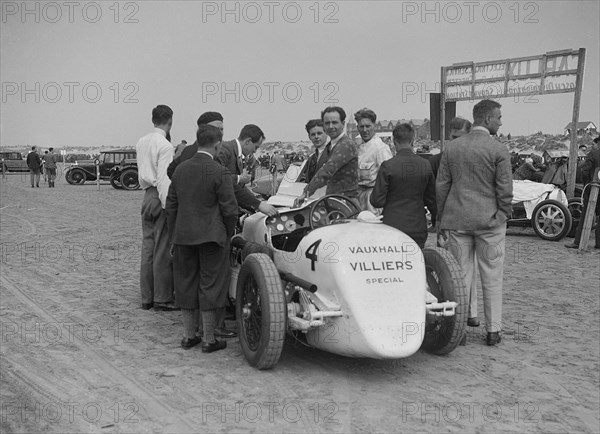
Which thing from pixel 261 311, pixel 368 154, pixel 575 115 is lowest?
pixel 261 311

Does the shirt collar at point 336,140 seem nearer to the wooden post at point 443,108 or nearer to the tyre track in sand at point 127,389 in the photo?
the tyre track in sand at point 127,389

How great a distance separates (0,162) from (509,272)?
43962 mm

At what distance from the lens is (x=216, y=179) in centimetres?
522

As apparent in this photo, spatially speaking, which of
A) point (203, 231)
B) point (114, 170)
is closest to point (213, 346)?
point (203, 231)

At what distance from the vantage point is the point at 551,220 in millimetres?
12078

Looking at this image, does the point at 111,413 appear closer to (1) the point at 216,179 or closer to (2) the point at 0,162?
(1) the point at 216,179

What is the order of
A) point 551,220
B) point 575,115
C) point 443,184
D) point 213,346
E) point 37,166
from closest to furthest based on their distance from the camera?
point 213,346, point 443,184, point 551,220, point 575,115, point 37,166

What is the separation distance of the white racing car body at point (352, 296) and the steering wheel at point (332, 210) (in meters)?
0.14

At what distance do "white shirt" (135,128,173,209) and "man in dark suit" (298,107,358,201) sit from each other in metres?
1.61

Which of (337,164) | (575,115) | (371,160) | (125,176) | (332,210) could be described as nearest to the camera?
(332,210)

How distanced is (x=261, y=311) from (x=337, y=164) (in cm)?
174

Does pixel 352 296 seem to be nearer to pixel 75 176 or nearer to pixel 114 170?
pixel 114 170

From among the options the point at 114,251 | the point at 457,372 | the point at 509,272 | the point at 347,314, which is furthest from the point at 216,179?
the point at 114,251

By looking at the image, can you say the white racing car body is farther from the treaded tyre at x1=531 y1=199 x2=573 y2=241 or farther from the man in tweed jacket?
Result: the treaded tyre at x1=531 y1=199 x2=573 y2=241
